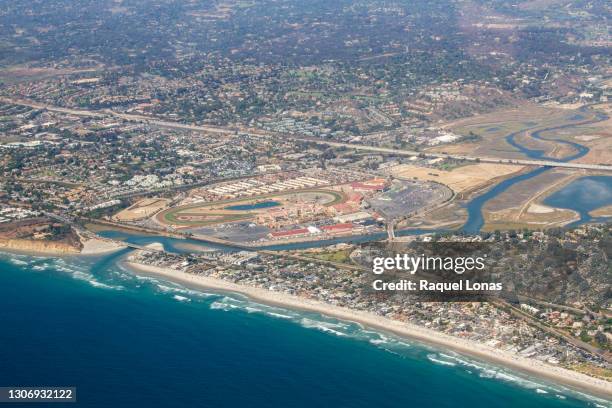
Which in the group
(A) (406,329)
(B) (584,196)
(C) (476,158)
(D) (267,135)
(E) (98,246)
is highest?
(E) (98,246)

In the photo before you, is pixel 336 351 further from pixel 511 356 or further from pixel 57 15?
pixel 57 15

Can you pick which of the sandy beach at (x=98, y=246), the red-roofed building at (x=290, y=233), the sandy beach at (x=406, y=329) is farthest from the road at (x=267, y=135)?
the sandy beach at (x=406, y=329)

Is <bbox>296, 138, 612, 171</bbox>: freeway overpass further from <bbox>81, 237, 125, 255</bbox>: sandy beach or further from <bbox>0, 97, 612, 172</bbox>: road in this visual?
<bbox>81, 237, 125, 255</bbox>: sandy beach

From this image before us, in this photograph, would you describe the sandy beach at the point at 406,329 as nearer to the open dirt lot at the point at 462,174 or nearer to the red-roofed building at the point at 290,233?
the red-roofed building at the point at 290,233

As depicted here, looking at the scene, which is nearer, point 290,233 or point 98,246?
point 98,246

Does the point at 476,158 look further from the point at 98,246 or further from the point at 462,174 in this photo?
the point at 98,246

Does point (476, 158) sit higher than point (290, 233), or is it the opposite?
point (290, 233)

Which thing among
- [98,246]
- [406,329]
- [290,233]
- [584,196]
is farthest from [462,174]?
[406,329]

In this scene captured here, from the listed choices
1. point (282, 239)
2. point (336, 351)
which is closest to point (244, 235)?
point (282, 239)

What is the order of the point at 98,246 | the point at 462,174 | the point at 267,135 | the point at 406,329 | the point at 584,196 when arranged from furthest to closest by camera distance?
the point at 267,135 → the point at 462,174 → the point at 584,196 → the point at 98,246 → the point at 406,329
